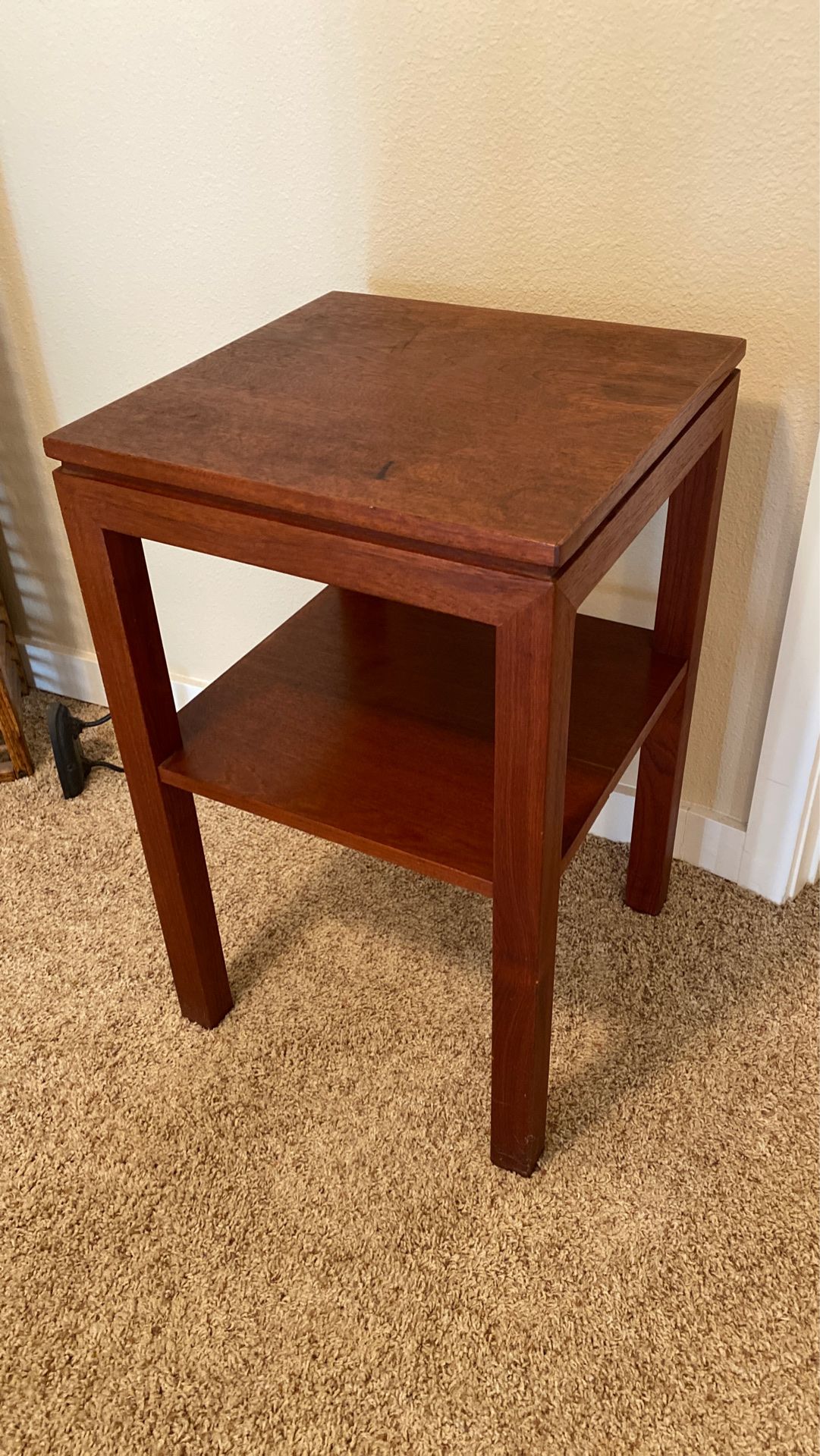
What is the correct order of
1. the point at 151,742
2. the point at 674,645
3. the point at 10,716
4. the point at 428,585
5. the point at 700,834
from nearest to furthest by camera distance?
the point at 428,585 → the point at 151,742 → the point at 674,645 → the point at 700,834 → the point at 10,716

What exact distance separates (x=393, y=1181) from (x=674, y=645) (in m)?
0.58

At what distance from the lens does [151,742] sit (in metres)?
0.99

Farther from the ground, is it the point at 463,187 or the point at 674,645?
the point at 463,187

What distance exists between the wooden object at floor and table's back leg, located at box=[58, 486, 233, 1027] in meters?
0.52

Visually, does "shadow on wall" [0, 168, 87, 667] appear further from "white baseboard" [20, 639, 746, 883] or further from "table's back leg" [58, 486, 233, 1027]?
"table's back leg" [58, 486, 233, 1027]

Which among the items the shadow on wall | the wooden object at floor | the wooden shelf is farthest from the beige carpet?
the shadow on wall

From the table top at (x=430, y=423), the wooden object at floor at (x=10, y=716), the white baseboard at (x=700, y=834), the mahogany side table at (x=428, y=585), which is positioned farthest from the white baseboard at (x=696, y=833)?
the table top at (x=430, y=423)

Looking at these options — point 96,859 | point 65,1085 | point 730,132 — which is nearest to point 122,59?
point 730,132

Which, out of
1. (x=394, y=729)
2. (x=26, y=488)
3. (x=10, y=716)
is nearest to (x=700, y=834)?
(x=394, y=729)

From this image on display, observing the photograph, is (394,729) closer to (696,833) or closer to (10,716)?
(696,833)

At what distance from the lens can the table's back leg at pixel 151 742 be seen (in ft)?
2.99

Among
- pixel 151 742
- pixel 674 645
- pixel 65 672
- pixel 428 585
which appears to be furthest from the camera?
pixel 65 672

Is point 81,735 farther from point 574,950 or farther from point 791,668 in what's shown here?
point 791,668

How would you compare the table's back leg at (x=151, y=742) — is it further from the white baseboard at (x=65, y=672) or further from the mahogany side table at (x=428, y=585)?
the white baseboard at (x=65, y=672)
